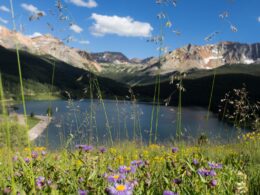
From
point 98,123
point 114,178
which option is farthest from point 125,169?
point 98,123

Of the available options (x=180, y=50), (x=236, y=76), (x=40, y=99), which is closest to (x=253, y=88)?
(x=236, y=76)

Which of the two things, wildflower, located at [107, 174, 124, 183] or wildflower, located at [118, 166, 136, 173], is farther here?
wildflower, located at [118, 166, 136, 173]

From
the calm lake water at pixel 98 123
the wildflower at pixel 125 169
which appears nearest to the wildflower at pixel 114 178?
the wildflower at pixel 125 169

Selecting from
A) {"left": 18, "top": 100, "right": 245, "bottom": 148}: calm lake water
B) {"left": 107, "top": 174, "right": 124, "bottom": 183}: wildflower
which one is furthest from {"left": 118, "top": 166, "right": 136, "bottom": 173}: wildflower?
{"left": 18, "top": 100, "right": 245, "bottom": 148}: calm lake water

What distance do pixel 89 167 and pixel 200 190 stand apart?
27.7 inches

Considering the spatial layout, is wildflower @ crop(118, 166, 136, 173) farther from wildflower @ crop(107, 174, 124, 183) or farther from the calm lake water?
the calm lake water

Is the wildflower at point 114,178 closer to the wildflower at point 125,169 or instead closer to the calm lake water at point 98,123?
the wildflower at point 125,169

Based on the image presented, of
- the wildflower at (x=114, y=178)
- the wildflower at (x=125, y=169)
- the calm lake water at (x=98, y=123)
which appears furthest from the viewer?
the calm lake water at (x=98, y=123)

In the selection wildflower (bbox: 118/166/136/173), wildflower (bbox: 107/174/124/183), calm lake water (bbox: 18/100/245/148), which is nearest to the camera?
wildflower (bbox: 107/174/124/183)

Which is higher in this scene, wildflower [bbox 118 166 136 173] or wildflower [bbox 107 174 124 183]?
wildflower [bbox 107 174 124 183]

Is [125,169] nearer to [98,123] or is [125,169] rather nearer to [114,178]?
[114,178]

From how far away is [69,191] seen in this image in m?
2.16

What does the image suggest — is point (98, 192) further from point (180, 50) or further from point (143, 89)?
point (143, 89)

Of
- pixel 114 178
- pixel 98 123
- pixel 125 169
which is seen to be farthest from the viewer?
pixel 98 123
